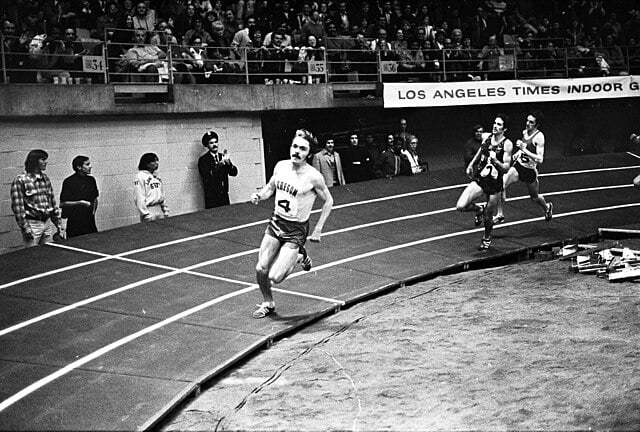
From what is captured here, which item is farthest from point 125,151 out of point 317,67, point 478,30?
point 478,30

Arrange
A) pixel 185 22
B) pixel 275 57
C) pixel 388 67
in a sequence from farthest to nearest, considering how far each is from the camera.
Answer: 1. pixel 388 67
2. pixel 275 57
3. pixel 185 22

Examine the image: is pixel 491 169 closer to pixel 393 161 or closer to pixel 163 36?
pixel 393 161

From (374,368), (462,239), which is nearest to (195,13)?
(462,239)

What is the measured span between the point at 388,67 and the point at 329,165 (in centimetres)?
352

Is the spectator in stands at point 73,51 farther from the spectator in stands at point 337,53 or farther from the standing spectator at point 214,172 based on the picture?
the spectator in stands at point 337,53

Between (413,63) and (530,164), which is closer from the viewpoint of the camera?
(530,164)

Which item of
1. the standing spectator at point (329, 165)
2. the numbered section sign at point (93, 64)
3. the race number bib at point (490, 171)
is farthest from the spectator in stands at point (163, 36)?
the race number bib at point (490, 171)

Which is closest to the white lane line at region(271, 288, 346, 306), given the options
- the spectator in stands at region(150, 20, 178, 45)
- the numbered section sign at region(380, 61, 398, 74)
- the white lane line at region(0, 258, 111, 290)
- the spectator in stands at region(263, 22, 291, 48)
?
the white lane line at region(0, 258, 111, 290)

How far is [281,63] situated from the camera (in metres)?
19.8

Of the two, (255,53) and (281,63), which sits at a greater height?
(255,53)

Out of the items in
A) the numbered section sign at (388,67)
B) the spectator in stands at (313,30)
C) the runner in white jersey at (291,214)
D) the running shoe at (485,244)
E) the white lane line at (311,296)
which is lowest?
the white lane line at (311,296)

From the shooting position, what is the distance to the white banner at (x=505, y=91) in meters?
20.7

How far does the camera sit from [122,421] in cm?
821

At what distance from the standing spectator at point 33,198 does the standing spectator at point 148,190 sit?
5.00 feet
